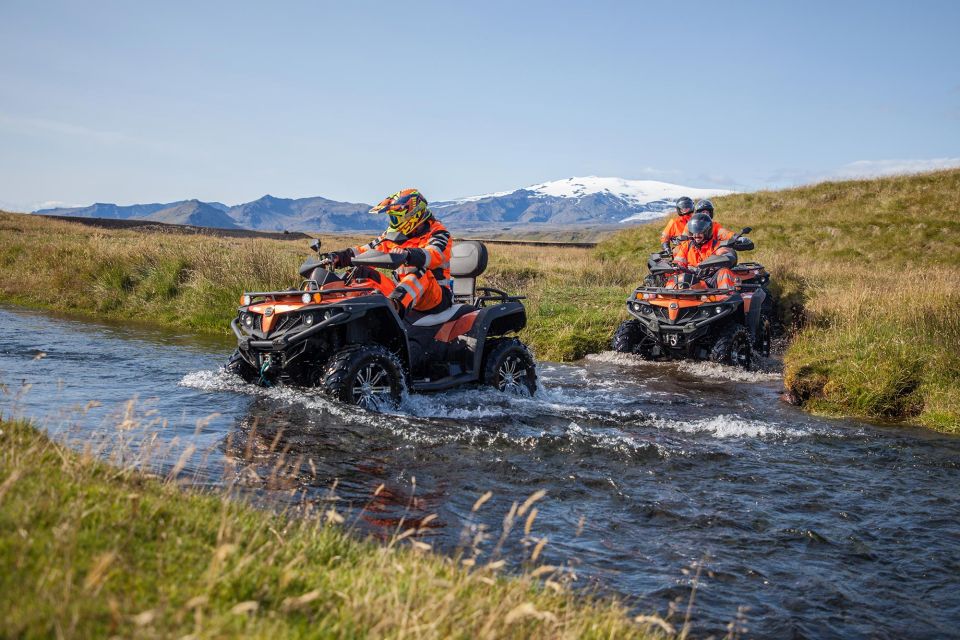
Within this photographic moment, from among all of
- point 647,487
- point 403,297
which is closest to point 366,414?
point 403,297

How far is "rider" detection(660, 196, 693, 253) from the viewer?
575 inches

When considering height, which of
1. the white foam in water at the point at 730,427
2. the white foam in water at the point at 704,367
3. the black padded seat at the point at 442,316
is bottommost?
the white foam in water at the point at 704,367

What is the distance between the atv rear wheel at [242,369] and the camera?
8844 millimetres

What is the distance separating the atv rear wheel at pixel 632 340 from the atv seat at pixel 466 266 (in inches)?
178

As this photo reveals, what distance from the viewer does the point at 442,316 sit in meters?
8.98

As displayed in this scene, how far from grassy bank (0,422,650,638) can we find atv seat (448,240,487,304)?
5.92 m

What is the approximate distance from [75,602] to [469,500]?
11.1 feet

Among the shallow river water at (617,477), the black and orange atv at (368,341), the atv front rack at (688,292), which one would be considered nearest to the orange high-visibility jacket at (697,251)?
the atv front rack at (688,292)

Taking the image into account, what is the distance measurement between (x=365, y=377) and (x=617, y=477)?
2722 mm

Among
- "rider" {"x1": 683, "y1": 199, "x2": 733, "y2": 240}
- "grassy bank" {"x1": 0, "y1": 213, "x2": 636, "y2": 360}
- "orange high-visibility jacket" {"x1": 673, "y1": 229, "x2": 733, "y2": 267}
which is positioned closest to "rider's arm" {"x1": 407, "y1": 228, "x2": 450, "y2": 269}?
"grassy bank" {"x1": 0, "y1": 213, "x2": 636, "y2": 360}

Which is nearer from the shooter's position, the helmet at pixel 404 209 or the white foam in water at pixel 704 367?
the helmet at pixel 404 209

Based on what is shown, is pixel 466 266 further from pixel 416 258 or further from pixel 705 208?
pixel 705 208

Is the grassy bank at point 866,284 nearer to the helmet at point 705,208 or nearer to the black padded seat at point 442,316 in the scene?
the helmet at point 705,208

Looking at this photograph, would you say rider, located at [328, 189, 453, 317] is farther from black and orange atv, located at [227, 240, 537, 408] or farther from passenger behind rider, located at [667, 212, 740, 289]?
passenger behind rider, located at [667, 212, 740, 289]
